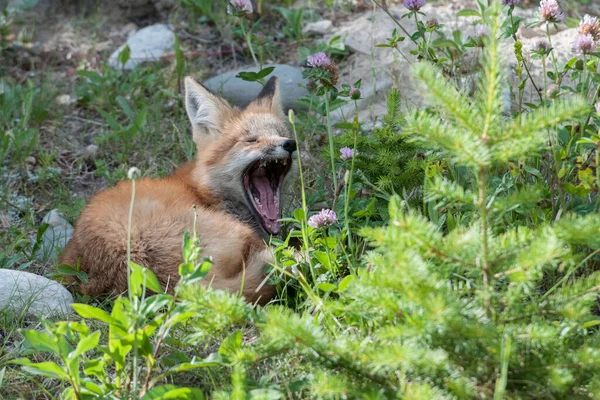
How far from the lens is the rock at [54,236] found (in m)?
4.66

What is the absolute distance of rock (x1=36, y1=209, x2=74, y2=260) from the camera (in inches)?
183

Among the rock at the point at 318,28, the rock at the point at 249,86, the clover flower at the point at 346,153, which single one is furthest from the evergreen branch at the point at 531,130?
the rock at the point at 318,28

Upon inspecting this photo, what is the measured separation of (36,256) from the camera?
460 centimetres

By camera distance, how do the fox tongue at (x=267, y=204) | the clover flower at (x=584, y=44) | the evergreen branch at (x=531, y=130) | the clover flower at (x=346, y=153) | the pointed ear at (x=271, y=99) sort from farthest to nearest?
the pointed ear at (x=271, y=99) < the fox tongue at (x=267, y=204) < the clover flower at (x=346, y=153) < the clover flower at (x=584, y=44) < the evergreen branch at (x=531, y=130)

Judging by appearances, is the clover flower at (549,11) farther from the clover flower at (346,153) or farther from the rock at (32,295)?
the rock at (32,295)

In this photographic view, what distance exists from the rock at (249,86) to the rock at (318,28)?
2.69 feet

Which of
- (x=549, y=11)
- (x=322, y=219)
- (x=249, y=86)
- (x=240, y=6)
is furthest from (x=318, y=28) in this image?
(x=322, y=219)

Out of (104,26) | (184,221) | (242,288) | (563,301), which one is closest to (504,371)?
(563,301)

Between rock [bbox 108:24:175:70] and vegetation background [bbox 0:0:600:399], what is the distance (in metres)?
0.28

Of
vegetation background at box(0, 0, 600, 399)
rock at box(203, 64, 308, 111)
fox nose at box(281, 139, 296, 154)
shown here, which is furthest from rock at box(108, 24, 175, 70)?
fox nose at box(281, 139, 296, 154)

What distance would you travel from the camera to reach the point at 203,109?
16.9ft

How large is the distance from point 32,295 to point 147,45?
4.05 metres

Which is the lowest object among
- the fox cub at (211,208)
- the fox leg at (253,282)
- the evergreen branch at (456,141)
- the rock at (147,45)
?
the fox leg at (253,282)

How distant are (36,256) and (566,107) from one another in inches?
136
